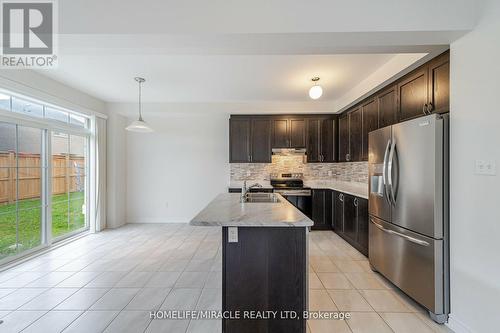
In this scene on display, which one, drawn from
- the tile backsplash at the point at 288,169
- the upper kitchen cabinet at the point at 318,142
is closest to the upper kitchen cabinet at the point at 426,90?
the upper kitchen cabinet at the point at 318,142

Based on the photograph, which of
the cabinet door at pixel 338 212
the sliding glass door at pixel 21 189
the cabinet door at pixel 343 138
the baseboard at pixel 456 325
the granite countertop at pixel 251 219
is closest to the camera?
the granite countertop at pixel 251 219

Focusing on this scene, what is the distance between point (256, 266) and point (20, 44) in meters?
2.69

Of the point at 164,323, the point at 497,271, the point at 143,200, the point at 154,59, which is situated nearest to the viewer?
the point at 497,271

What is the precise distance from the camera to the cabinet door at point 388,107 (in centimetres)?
297

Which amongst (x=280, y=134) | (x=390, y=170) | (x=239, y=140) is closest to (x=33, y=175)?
(x=239, y=140)

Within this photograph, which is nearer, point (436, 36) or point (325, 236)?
point (436, 36)

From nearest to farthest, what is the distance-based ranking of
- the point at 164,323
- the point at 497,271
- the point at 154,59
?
1. the point at 497,271
2. the point at 164,323
3. the point at 154,59

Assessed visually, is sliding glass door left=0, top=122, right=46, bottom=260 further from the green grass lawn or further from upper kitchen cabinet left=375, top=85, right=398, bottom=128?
upper kitchen cabinet left=375, top=85, right=398, bottom=128

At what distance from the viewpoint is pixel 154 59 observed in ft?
9.74

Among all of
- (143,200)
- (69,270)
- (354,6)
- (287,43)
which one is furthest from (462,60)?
(143,200)

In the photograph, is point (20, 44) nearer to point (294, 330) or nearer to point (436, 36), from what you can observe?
point (294, 330)

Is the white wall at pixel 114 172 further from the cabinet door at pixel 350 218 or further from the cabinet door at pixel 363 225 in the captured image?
the cabinet door at pixel 363 225

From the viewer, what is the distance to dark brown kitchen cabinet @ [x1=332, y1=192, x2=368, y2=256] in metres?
3.36

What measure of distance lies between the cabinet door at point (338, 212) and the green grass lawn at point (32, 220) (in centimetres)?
492
